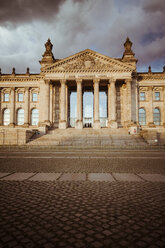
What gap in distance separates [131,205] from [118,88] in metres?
35.5

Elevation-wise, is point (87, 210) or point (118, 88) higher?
point (118, 88)

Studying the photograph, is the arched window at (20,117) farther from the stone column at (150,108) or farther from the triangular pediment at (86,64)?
the stone column at (150,108)

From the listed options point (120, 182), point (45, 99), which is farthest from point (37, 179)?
point (45, 99)

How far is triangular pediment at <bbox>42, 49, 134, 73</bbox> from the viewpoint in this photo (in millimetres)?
31891

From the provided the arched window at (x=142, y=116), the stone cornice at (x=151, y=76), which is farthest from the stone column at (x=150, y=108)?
the stone cornice at (x=151, y=76)

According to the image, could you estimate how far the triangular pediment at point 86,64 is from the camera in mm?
31891

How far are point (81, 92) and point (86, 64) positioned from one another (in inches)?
213

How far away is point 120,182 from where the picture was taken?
401 cm

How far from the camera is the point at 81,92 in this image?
32375mm

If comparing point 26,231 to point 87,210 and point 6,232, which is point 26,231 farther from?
point 87,210

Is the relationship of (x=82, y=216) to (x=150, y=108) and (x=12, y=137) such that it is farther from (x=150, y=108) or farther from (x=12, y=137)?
(x=150, y=108)

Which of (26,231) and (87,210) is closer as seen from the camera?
(26,231)

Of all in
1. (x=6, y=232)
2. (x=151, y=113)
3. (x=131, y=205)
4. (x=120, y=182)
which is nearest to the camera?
(x=6, y=232)

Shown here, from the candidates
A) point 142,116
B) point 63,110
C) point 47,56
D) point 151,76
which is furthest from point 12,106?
point 151,76
